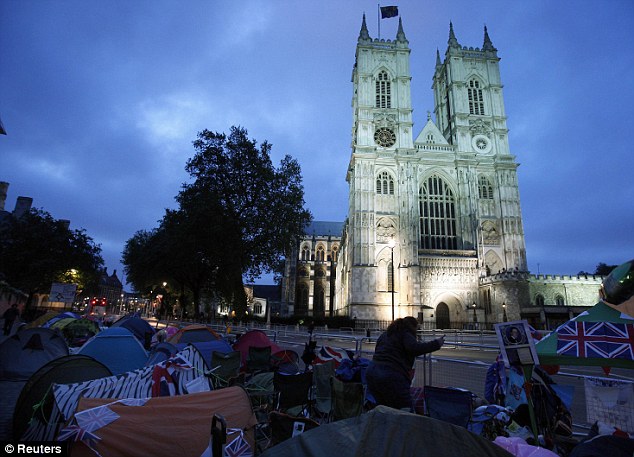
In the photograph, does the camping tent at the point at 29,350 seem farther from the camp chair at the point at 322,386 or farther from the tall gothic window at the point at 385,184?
the tall gothic window at the point at 385,184

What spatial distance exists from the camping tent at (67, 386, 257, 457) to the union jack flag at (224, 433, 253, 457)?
Answer: 0.23 feet

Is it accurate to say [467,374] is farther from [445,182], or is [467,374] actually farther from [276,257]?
[445,182]

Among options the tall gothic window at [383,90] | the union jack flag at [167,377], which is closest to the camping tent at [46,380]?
the union jack flag at [167,377]

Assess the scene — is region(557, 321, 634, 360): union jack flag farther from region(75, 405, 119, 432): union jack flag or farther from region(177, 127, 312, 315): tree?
region(177, 127, 312, 315): tree

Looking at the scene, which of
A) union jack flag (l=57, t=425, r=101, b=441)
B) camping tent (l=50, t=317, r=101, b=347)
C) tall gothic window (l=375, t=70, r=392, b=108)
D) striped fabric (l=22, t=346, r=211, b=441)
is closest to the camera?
union jack flag (l=57, t=425, r=101, b=441)

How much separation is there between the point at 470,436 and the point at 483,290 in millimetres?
37671

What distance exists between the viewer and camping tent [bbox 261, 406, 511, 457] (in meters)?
1.85

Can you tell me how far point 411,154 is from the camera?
1556 inches

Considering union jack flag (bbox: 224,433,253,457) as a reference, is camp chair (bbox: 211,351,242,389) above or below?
above

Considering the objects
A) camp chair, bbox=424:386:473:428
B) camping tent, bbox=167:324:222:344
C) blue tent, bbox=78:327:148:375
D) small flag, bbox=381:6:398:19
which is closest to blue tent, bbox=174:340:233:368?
blue tent, bbox=78:327:148:375

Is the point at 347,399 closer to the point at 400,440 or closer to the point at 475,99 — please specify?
the point at 400,440

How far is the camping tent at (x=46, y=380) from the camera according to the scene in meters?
4.48

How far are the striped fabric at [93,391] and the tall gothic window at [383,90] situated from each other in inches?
1650

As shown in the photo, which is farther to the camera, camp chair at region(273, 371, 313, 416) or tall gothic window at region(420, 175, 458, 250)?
tall gothic window at region(420, 175, 458, 250)
